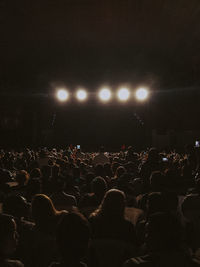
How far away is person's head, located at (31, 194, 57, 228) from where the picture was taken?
3.43 m

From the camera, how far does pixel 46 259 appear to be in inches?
126

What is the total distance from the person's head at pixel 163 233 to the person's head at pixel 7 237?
3.42ft

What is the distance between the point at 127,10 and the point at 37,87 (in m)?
9.36

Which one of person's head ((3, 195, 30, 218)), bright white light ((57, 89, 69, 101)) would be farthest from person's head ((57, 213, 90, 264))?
bright white light ((57, 89, 69, 101))

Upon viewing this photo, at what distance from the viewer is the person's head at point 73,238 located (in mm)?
2250

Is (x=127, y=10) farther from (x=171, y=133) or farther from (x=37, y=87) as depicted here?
(x=171, y=133)

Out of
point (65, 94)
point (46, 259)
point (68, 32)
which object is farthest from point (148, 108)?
point (46, 259)

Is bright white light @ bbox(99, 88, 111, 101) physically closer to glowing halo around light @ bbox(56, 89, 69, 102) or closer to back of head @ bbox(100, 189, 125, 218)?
glowing halo around light @ bbox(56, 89, 69, 102)

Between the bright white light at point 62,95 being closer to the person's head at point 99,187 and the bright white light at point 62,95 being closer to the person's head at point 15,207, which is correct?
the person's head at point 99,187

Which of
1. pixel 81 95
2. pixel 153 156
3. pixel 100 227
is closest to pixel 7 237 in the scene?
pixel 100 227

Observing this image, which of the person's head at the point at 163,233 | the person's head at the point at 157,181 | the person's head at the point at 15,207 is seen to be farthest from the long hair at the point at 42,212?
the person's head at the point at 157,181

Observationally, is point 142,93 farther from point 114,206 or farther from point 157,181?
point 114,206

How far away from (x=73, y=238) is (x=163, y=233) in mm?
694

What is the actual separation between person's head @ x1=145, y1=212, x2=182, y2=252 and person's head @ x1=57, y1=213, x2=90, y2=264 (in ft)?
1.64
